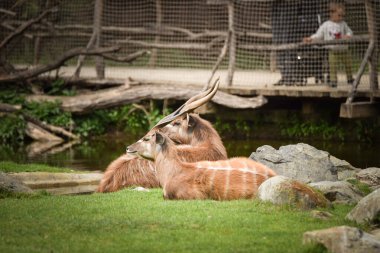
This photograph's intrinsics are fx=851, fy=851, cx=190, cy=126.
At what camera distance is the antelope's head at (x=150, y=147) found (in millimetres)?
8469

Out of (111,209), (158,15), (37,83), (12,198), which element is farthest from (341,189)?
(158,15)

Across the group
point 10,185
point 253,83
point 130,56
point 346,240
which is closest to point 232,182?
point 346,240

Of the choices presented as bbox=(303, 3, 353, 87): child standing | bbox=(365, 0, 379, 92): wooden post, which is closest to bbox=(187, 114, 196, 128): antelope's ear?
bbox=(365, 0, 379, 92): wooden post

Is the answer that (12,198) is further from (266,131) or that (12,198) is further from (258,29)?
(258,29)

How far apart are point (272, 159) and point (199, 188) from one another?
1.57m

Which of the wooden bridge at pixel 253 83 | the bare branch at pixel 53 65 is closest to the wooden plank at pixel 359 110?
the wooden bridge at pixel 253 83

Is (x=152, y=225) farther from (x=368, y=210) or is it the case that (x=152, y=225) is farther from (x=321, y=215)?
(x=368, y=210)

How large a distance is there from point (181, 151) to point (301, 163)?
1.29m

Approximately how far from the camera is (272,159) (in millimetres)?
9234

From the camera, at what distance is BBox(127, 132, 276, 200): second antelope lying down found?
25.8 feet

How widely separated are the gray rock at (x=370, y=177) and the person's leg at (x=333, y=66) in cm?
515

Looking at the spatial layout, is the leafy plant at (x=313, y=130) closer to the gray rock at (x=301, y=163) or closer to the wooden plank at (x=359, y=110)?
the wooden plank at (x=359, y=110)

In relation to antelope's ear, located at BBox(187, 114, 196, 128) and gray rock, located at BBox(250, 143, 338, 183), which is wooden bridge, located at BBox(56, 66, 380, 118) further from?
antelope's ear, located at BBox(187, 114, 196, 128)

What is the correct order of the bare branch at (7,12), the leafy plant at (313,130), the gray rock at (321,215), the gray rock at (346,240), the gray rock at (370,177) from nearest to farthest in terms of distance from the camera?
1. the gray rock at (346,240)
2. the gray rock at (321,215)
3. the gray rock at (370,177)
4. the leafy plant at (313,130)
5. the bare branch at (7,12)
